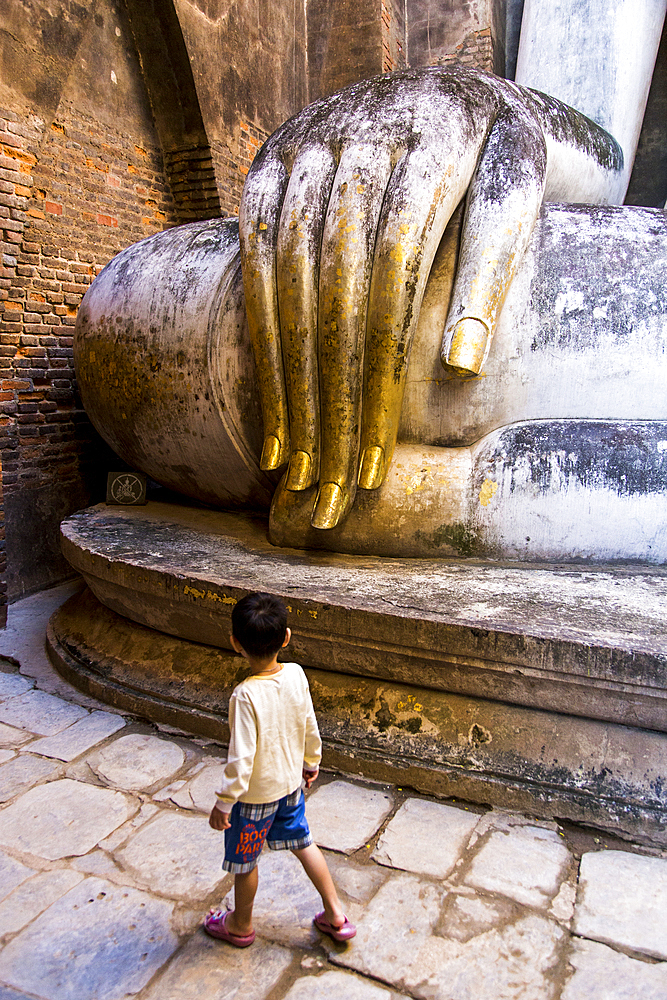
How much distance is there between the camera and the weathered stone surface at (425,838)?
1.83 m

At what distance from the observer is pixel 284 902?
1718mm

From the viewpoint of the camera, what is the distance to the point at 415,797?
2105 mm

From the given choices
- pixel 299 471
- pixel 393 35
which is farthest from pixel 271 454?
pixel 393 35

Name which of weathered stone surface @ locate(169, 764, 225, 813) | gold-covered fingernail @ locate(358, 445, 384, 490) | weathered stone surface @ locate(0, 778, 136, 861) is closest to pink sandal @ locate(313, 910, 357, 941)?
weathered stone surface @ locate(169, 764, 225, 813)

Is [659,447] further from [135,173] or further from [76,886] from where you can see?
[135,173]

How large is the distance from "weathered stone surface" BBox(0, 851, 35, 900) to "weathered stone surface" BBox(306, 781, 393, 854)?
0.73 metres

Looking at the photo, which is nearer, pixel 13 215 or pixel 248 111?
pixel 13 215

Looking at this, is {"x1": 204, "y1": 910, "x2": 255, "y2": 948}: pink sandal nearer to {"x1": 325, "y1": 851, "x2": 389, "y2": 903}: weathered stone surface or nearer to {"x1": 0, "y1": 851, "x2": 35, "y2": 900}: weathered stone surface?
{"x1": 325, "y1": 851, "x2": 389, "y2": 903}: weathered stone surface

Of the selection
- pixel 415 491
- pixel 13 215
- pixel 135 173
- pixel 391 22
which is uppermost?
pixel 391 22

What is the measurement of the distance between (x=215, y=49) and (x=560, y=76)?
2.47 m

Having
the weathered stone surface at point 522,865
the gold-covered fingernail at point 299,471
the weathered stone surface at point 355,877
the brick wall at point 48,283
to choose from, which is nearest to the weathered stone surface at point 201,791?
the weathered stone surface at point 355,877

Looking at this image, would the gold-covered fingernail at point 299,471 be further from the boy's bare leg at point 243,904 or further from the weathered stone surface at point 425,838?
the boy's bare leg at point 243,904

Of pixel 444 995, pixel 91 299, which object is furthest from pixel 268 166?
pixel 444 995

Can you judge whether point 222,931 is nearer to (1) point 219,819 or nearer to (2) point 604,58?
(1) point 219,819
